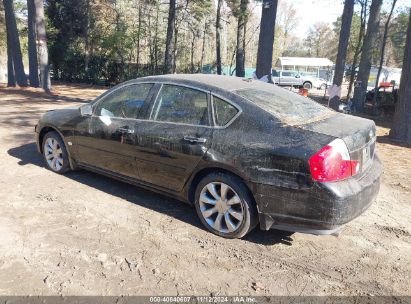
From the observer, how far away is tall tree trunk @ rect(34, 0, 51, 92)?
15.6 metres

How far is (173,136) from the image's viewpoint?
388cm

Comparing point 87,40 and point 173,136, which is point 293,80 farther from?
point 173,136

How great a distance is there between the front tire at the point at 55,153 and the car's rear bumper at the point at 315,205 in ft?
10.1

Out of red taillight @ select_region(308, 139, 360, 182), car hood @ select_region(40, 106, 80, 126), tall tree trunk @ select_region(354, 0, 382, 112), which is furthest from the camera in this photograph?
tall tree trunk @ select_region(354, 0, 382, 112)

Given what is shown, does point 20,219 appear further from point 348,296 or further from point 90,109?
point 348,296

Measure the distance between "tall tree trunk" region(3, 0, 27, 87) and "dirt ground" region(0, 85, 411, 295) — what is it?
13.7 m

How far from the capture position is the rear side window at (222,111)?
3635mm

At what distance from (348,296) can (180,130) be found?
217cm

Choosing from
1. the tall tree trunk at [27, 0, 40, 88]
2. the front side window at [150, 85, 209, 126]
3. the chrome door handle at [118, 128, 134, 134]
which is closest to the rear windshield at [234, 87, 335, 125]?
the front side window at [150, 85, 209, 126]

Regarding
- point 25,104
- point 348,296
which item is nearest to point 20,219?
point 348,296

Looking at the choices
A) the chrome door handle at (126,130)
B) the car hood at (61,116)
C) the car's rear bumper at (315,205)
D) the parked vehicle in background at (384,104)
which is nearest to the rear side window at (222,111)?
the car's rear bumper at (315,205)

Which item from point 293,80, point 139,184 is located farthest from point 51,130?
point 293,80

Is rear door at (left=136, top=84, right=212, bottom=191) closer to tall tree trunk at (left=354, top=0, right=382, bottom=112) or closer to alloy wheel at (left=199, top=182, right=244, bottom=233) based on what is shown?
alloy wheel at (left=199, top=182, right=244, bottom=233)

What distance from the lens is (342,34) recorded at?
13.1 metres
